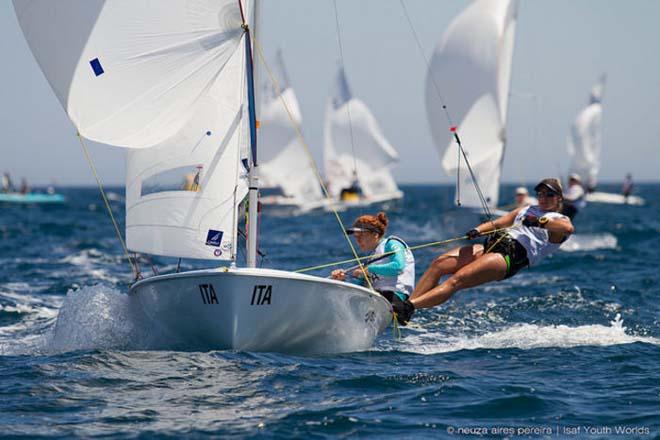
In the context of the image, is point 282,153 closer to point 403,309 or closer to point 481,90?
point 481,90

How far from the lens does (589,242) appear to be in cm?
2466

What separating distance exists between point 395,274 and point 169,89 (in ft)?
8.94

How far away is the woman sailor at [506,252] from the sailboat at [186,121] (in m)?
0.88

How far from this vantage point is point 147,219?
871 centimetres

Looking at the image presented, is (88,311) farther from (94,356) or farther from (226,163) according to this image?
(226,163)

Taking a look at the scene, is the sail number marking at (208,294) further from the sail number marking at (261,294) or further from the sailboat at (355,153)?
the sailboat at (355,153)

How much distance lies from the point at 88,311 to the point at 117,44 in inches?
110

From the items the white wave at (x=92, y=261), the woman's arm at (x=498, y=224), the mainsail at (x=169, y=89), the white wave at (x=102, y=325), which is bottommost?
the white wave at (x=92, y=261)

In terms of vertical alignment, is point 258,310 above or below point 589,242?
above

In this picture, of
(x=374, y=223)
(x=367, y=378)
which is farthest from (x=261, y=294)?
(x=374, y=223)

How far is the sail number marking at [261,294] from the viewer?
7535 mm

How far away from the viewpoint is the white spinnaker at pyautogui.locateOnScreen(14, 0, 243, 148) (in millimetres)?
8125

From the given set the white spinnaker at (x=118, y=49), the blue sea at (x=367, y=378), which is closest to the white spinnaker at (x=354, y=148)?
the blue sea at (x=367, y=378)

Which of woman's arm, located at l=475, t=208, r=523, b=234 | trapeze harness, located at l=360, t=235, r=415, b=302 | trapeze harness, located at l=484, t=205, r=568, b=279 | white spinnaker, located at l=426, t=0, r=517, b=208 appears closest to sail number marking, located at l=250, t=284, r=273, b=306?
trapeze harness, located at l=360, t=235, r=415, b=302
